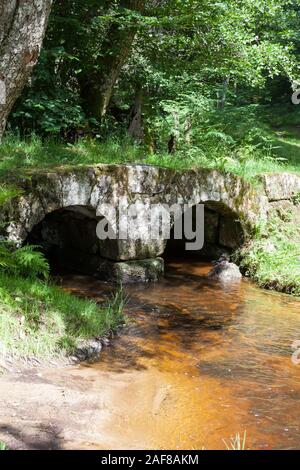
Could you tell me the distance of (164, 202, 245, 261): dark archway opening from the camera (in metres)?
11.0

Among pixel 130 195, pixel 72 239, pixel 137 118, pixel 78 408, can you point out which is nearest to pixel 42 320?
pixel 78 408

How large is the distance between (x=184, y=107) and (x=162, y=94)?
1.17 m

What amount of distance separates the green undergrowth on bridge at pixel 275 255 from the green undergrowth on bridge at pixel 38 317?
153 inches

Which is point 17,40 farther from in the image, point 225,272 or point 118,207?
point 225,272

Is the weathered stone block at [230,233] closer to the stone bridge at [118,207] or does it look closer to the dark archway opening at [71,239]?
the stone bridge at [118,207]

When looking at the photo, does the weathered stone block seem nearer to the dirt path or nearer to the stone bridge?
the stone bridge

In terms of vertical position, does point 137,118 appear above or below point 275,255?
above

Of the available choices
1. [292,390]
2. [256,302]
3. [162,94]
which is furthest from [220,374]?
[162,94]

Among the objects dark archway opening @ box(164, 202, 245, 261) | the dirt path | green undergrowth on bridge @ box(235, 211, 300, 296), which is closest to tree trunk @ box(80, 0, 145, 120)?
dark archway opening @ box(164, 202, 245, 261)

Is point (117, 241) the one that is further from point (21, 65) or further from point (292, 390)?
point (21, 65)

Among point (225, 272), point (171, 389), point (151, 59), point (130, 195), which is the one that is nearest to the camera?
point (171, 389)

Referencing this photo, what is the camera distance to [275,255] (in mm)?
10305

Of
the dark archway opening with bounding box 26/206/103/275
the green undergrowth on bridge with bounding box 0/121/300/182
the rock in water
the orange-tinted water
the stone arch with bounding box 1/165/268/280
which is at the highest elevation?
the green undergrowth on bridge with bounding box 0/121/300/182

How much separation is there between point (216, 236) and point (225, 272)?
168cm
